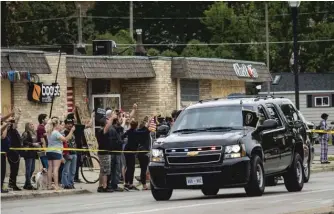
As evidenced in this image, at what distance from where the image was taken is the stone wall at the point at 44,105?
35.6 meters

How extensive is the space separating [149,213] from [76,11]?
63190 mm

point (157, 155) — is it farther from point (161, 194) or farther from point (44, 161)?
point (44, 161)

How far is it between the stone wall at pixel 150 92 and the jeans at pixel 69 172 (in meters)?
14.2

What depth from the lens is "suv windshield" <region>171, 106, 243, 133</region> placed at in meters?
22.7

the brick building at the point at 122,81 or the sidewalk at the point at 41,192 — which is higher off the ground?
the brick building at the point at 122,81

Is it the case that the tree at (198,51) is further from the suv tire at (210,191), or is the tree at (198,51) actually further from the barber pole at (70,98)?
the suv tire at (210,191)

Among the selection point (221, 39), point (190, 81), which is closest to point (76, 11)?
point (221, 39)

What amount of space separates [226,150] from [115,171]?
23.6ft

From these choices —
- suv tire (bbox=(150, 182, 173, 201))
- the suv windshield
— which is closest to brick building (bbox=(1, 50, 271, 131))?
the suv windshield

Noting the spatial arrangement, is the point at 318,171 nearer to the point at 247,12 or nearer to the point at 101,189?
the point at 101,189


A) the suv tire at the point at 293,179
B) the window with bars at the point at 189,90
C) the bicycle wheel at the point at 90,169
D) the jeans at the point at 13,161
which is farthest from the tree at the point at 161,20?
the suv tire at the point at 293,179

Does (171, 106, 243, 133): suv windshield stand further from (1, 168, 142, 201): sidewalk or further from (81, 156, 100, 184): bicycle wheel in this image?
(81, 156, 100, 184): bicycle wheel

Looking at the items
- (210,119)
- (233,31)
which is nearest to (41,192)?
(210,119)

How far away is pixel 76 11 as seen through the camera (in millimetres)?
81000
